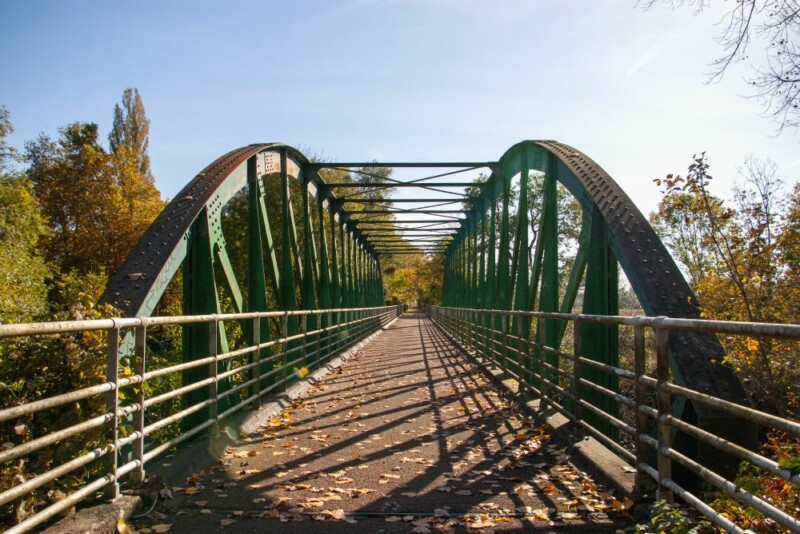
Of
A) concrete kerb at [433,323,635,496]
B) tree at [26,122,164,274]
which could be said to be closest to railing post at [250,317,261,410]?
concrete kerb at [433,323,635,496]

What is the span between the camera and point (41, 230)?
2638 centimetres

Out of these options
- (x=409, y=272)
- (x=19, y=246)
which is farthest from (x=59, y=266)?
(x=409, y=272)

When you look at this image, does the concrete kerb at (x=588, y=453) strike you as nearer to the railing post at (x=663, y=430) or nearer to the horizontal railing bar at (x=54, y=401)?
the railing post at (x=663, y=430)

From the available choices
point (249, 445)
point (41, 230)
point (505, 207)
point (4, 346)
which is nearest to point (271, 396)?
point (249, 445)

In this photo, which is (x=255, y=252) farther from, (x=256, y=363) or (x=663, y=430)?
(x=663, y=430)

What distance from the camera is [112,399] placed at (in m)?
3.68

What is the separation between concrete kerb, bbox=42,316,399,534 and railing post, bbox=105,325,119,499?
14cm

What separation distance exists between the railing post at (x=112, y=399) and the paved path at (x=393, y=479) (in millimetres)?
345

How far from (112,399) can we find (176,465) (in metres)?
1.28

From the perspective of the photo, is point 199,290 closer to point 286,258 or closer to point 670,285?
point 670,285

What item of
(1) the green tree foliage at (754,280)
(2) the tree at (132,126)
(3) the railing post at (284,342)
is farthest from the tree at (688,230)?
(2) the tree at (132,126)

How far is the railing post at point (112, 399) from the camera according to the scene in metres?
3.66

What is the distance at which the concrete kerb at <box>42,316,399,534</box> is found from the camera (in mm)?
3311

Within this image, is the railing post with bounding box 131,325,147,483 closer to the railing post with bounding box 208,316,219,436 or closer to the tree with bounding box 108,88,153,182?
the railing post with bounding box 208,316,219,436
